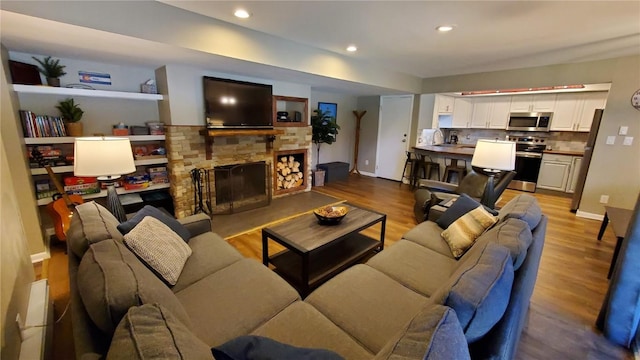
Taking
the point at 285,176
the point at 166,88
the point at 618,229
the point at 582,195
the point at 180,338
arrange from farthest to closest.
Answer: the point at 285,176 < the point at 582,195 < the point at 166,88 < the point at 618,229 < the point at 180,338

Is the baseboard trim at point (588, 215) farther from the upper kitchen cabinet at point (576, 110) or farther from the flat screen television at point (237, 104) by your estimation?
the flat screen television at point (237, 104)

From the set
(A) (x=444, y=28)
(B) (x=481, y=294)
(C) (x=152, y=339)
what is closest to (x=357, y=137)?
(A) (x=444, y=28)

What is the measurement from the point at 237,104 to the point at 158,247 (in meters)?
2.64

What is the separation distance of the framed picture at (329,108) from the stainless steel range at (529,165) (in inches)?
155

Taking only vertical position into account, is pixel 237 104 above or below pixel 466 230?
above

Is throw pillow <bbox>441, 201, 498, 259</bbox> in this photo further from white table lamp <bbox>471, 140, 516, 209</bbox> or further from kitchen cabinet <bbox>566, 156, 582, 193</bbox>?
kitchen cabinet <bbox>566, 156, 582, 193</bbox>

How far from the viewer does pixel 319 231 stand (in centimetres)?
233

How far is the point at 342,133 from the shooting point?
21.8 feet

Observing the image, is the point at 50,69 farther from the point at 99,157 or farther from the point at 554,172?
the point at 554,172

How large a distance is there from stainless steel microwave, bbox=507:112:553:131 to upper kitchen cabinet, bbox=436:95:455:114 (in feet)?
4.05

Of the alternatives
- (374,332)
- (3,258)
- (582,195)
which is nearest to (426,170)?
(582,195)

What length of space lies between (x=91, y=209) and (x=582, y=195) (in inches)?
233

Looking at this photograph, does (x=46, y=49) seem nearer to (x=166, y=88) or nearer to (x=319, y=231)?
(x=166, y=88)

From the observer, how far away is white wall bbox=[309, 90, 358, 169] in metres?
6.23
